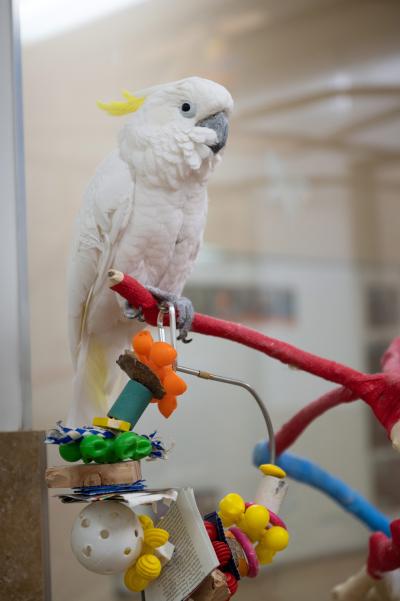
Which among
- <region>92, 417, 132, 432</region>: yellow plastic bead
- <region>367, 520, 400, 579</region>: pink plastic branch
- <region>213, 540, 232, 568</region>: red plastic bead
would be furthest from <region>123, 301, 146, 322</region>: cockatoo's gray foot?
<region>367, 520, 400, 579</region>: pink plastic branch

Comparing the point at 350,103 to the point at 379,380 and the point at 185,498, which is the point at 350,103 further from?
the point at 185,498

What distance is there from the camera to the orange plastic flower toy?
0.88 meters

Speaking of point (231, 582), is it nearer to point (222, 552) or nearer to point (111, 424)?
point (222, 552)

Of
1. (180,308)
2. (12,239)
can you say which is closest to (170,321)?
(180,308)

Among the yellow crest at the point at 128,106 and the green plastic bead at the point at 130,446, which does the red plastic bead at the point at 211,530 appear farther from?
the yellow crest at the point at 128,106

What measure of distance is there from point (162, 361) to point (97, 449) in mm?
143

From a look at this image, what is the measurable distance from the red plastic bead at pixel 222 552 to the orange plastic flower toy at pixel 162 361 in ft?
0.65

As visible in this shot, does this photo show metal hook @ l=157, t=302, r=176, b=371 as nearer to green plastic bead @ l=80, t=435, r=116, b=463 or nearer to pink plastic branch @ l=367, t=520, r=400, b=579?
green plastic bead @ l=80, t=435, r=116, b=463

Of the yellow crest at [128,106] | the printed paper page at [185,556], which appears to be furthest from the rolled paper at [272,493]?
the yellow crest at [128,106]

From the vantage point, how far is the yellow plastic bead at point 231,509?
0.92 metres

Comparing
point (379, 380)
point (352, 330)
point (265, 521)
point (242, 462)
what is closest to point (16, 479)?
point (265, 521)

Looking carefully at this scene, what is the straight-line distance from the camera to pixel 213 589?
854 millimetres

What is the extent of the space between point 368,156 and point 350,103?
0.20 m

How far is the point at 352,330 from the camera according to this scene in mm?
2287
